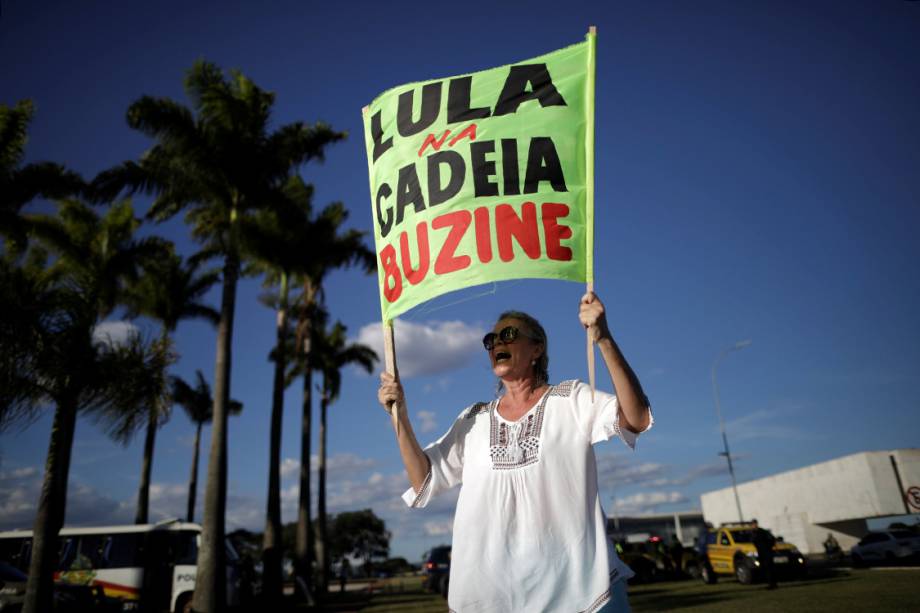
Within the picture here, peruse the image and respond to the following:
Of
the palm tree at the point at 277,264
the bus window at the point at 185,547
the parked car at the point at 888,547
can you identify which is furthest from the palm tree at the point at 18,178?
the parked car at the point at 888,547

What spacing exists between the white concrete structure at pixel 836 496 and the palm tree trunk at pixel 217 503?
127ft

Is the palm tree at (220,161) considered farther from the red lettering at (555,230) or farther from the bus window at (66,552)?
the red lettering at (555,230)

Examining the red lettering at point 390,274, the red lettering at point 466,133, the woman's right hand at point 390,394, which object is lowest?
the woman's right hand at point 390,394

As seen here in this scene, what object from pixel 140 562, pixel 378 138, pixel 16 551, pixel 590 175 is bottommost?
pixel 140 562

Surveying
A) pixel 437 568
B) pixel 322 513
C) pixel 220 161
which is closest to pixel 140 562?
pixel 437 568

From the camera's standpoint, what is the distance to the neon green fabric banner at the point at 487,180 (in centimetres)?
295

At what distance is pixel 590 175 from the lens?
2842mm

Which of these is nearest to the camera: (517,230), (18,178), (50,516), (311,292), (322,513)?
(517,230)

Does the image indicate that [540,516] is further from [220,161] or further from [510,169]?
[220,161]

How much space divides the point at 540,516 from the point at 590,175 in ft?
5.03

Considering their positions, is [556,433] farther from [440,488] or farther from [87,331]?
[87,331]

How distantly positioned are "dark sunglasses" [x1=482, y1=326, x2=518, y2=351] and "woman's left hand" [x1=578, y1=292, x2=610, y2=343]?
431 millimetres

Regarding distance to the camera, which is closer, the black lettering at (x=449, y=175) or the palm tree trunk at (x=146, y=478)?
the black lettering at (x=449, y=175)

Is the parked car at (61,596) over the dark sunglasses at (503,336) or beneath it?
beneath
